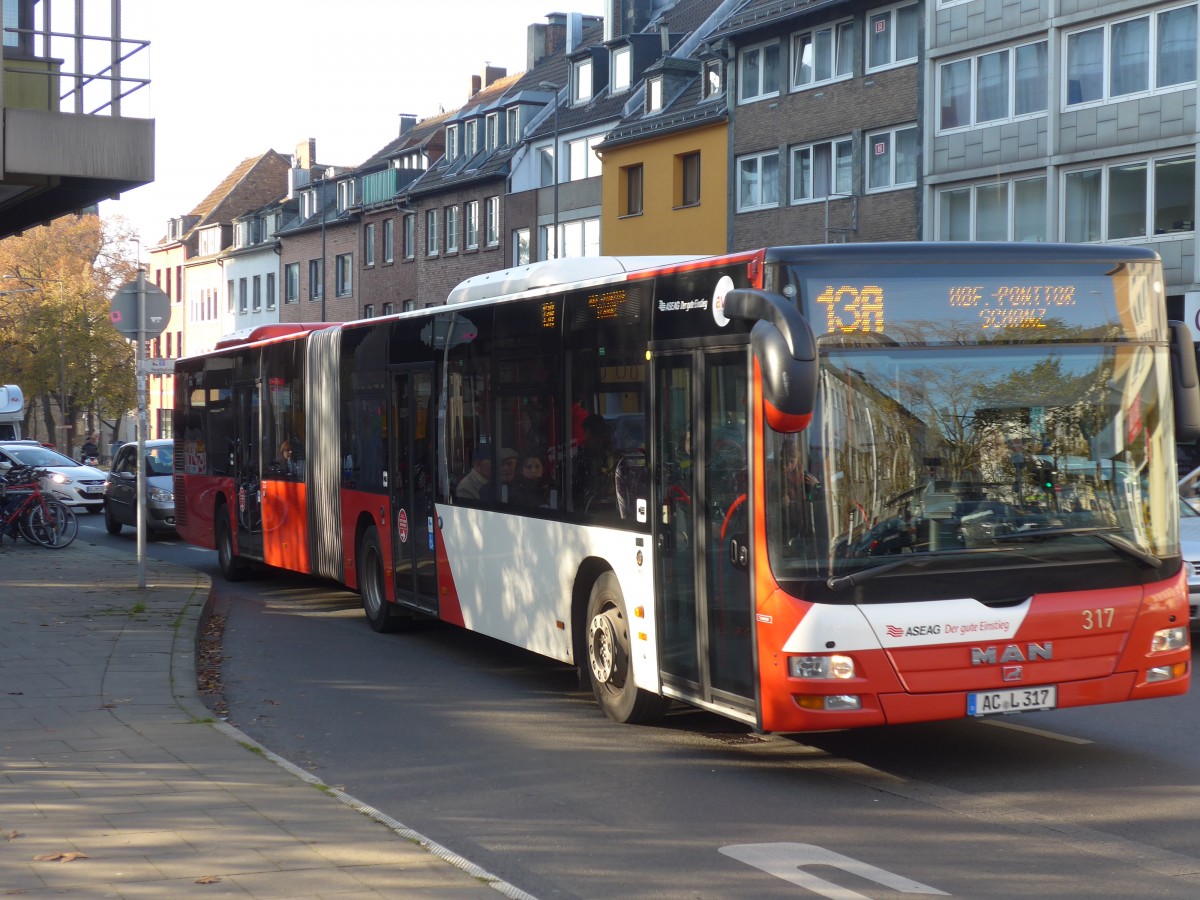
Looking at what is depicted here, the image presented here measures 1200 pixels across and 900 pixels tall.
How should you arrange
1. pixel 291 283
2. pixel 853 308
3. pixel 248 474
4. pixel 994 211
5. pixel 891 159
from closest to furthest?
pixel 853 308, pixel 248 474, pixel 994 211, pixel 891 159, pixel 291 283

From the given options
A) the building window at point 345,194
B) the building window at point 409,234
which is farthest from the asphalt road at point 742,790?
the building window at point 345,194

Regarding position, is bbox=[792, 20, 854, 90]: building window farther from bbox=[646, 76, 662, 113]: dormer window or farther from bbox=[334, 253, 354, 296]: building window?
bbox=[334, 253, 354, 296]: building window

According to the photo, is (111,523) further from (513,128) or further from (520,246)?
(513,128)

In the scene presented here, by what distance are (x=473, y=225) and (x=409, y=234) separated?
6.66 meters

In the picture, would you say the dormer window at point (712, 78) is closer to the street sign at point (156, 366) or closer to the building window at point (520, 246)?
the building window at point (520, 246)

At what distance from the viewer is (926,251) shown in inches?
320

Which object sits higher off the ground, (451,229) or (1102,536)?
(451,229)

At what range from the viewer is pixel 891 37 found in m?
38.7

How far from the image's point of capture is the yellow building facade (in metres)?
44.9

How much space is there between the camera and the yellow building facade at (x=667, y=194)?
147 ft

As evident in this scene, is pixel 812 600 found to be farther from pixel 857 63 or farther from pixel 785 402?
pixel 857 63

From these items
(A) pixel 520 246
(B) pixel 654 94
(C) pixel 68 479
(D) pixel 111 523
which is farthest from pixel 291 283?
(D) pixel 111 523

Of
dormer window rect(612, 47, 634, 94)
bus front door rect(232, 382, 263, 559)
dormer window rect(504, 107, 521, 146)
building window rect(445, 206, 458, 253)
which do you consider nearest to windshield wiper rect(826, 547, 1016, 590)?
bus front door rect(232, 382, 263, 559)

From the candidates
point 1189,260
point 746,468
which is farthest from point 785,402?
point 1189,260
